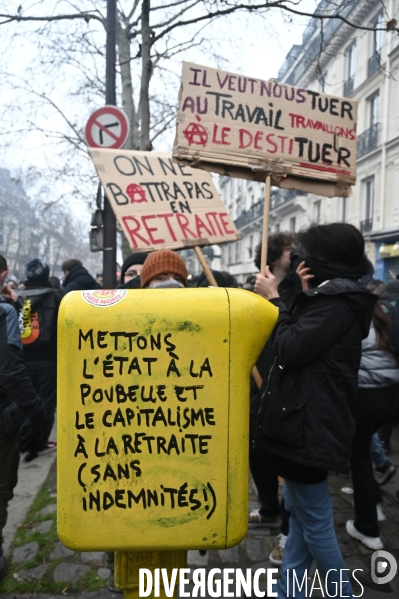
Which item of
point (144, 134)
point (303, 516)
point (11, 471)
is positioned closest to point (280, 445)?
point (303, 516)

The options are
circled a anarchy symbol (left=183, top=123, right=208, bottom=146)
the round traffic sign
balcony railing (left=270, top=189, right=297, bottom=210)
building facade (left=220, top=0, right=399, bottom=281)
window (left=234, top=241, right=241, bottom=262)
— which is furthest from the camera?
window (left=234, top=241, right=241, bottom=262)

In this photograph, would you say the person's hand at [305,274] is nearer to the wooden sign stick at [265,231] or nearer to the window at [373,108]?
the wooden sign stick at [265,231]

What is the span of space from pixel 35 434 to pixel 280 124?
224cm

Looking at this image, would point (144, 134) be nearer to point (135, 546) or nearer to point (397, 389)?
point (397, 389)

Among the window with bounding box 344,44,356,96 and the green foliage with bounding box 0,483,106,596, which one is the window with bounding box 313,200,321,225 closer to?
the window with bounding box 344,44,356,96

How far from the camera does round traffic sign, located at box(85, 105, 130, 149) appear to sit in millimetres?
5586

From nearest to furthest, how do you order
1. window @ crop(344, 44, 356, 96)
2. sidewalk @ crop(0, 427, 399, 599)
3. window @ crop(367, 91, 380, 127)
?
1. sidewalk @ crop(0, 427, 399, 599)
2. window @ crop(367, 91, 380, 127)
3. window @ crop(344, 44, 356, 96)

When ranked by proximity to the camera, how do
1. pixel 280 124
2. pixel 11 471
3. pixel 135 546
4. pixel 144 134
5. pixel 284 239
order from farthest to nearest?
pixel 144 134 < pixel 284 239 < pixel 11 471 < pixel 280 124 < pixel 135 546

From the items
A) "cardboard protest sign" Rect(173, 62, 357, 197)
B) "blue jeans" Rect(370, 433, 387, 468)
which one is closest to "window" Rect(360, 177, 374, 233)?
"blue jeans" Rect(370, 433, 387, 468)

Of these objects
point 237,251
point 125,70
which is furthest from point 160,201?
point 237,251

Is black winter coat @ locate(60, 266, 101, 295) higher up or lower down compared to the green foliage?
higher up

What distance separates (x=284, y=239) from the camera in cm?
311

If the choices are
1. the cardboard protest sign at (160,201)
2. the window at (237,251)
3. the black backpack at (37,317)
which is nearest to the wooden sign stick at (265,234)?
the cardboard protest sign at (160,201)

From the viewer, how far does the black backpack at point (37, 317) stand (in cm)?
443
